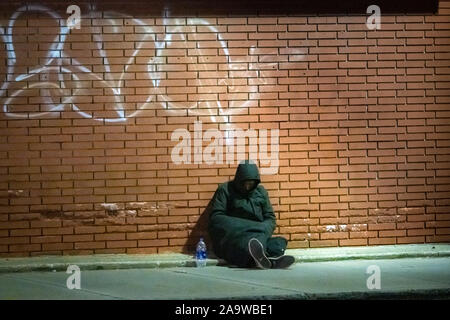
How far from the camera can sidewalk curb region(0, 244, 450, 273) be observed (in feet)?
26.8

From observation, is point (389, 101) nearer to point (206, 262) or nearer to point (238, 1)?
point (238, 1)

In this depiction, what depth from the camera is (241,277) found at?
25.0 feet

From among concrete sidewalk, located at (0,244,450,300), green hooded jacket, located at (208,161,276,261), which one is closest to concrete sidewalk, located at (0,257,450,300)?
concrete sidewalk, located at (0,244,450,300)

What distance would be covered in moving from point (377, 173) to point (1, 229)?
497 centimetres

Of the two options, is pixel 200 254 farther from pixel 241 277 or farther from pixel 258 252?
pixel 241 277

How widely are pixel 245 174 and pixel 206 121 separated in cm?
93

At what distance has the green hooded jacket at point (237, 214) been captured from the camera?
8.31m

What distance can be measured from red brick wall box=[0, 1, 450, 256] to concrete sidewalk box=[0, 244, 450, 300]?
404mm

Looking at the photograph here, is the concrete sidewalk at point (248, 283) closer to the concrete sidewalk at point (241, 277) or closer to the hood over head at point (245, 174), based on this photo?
the concrete sidewalk at point (241, 277)

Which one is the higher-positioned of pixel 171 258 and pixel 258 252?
pixel 258 252

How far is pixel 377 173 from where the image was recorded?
30.3ft

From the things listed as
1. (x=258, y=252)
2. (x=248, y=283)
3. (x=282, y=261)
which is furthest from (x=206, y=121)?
(x=248, y=283)
